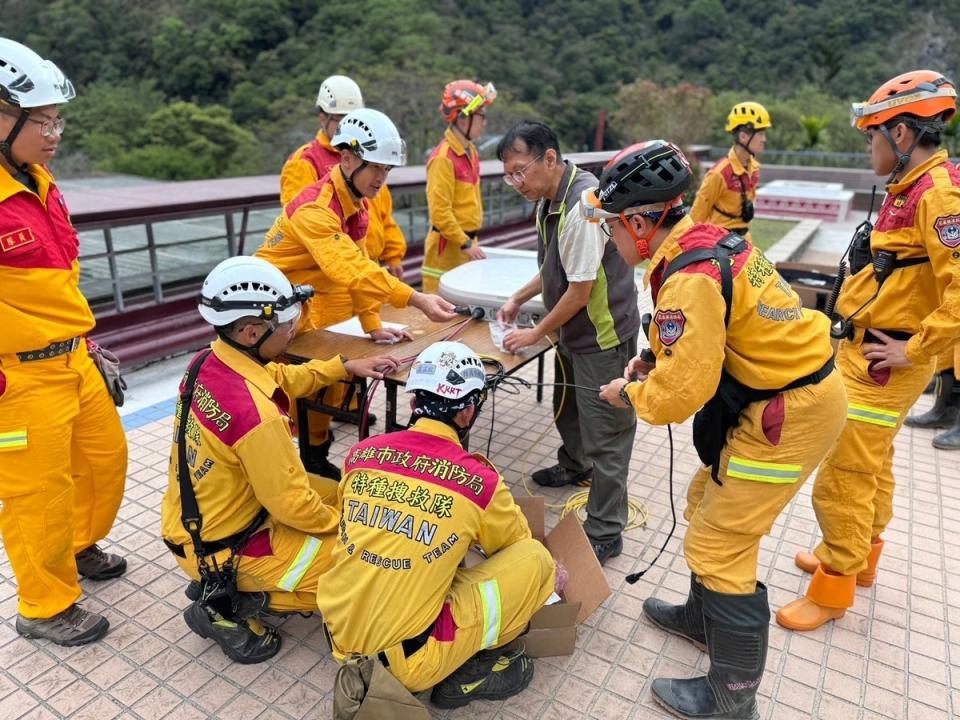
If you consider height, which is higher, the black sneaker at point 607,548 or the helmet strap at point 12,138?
the helmet strap at point 12,138

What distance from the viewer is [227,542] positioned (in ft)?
8.11

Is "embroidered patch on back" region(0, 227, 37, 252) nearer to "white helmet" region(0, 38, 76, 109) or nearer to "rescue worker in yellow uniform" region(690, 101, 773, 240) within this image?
"white helmet" region(0, 38, 76, 109)

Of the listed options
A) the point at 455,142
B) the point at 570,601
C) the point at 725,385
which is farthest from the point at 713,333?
the point at 455,142

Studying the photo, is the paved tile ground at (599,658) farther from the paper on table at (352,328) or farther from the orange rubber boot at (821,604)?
the paper on table at (352,328)

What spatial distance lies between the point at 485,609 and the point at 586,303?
4.62 ft

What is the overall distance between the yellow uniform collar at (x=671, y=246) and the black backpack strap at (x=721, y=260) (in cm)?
5

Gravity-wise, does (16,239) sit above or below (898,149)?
below

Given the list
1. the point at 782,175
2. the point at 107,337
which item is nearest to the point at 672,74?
the point at 782,175

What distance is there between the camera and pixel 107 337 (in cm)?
495

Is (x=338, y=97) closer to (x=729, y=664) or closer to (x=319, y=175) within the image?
(x=319, y=175)

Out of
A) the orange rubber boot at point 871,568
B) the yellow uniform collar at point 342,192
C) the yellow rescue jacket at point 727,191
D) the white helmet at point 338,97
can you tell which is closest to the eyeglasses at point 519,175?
the yellow uniform collar at point 342,192

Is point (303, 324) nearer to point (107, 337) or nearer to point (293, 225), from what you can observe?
point (293, 225)

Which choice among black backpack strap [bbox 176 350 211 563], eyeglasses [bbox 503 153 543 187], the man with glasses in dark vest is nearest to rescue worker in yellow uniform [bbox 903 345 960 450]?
the man with glasses in dark vest

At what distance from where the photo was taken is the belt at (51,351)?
2.43 m
